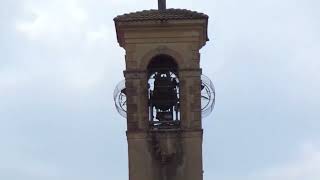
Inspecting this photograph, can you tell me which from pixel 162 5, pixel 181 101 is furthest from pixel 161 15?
pixel 181 101

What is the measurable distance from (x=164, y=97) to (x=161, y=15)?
1.80m

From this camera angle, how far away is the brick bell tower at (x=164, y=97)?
29.8 metres

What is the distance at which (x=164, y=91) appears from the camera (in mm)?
30688

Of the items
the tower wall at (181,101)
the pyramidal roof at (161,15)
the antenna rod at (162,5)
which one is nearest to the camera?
the tower wall at (181,101)

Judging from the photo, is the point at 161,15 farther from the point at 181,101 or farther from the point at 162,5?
the point at 181,101

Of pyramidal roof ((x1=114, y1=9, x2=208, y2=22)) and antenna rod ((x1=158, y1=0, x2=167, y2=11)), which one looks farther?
antenna rod ((x1=158, y1=0, x2=167, y2=11))

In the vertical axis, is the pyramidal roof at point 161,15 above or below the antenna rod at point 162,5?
below

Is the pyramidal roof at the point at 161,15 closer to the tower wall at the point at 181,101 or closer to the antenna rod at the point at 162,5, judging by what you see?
the tower wall at the point at 181,101

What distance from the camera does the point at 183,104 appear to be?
99.0 feet

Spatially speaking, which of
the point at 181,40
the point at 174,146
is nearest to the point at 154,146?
the point at 174,146

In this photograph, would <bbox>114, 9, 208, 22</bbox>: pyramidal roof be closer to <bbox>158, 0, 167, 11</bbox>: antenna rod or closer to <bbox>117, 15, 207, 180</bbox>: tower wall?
<bbox>117, 15, 207, 180</bbox>: tower wall

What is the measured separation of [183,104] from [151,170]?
158 cm

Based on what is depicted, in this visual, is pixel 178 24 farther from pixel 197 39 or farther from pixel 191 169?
pixel 191 169

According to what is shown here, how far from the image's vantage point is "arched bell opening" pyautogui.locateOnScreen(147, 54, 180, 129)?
1197 inches
